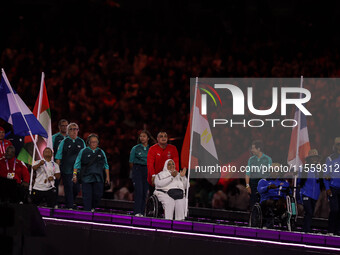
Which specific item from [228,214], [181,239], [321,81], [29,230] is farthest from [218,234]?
[321,81]

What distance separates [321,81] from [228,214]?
193 inches

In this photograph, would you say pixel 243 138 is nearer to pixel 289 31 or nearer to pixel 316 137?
pixel 316 137

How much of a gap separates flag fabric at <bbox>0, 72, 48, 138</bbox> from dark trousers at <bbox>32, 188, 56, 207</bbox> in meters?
1.05

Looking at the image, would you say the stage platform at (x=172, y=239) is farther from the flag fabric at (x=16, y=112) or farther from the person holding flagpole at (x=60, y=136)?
the person holding flagpole at (x=60, y=136)

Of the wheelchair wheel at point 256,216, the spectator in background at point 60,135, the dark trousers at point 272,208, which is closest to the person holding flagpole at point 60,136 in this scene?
the spectator in background at point 60,135

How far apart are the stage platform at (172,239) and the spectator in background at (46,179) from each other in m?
2.23

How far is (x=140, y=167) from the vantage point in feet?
40.4

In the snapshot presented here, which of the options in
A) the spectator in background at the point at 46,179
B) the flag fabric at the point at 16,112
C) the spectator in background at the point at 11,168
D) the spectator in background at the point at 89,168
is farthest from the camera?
the flag fabric at the point at 16,112

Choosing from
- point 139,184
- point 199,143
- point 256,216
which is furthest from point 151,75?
point 256,216

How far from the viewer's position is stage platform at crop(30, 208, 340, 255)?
8.96m

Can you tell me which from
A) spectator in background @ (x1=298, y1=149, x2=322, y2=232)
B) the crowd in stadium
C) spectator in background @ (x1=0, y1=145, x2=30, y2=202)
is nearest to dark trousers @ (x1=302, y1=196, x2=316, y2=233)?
spectator in background @ (x1=298, y1=149, x2=322, y2=232)

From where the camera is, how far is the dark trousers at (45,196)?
40.8ft

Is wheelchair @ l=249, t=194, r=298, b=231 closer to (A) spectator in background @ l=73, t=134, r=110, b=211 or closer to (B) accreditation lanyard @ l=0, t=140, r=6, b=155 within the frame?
(A) spectator in background @ l=73, t=134, r=110, b=211

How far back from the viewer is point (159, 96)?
58.5ft
